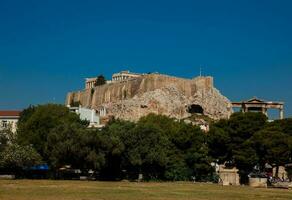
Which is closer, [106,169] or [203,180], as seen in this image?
[106,169]

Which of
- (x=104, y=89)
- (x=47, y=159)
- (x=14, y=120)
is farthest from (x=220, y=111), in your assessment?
(x=47, y=159)

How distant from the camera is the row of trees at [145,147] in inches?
2421

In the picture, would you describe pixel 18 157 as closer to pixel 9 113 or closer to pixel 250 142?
pixel 250 142

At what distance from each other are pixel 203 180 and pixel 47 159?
787 inches

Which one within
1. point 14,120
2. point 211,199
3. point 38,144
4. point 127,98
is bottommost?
point 211,199

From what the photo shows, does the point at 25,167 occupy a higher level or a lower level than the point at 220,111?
lower

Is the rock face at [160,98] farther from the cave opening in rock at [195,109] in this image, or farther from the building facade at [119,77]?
the building facade at [119,77]

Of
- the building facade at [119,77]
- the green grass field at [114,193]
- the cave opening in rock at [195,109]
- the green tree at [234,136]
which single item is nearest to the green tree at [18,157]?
the green grass field at [114,193]

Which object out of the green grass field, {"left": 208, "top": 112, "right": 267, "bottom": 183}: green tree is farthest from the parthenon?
the green grass field

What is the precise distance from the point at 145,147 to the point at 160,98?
80690mm

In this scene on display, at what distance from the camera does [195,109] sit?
152500 millimetres

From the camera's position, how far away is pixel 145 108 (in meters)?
141

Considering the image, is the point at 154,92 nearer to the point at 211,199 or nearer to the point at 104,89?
the point at 104,89

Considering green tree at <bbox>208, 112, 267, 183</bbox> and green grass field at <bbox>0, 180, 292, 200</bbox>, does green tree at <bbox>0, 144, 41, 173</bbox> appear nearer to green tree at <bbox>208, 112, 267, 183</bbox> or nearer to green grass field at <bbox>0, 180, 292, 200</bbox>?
green grass field at <bbox>0, 180, 292, 200</bbox>
